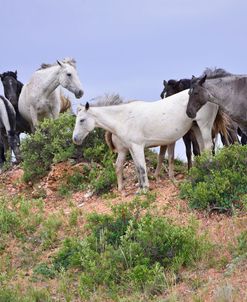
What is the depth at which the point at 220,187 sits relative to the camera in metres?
10.4

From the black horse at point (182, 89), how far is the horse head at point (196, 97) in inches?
39.2

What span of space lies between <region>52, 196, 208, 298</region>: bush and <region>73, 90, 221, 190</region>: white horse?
96.1 inches

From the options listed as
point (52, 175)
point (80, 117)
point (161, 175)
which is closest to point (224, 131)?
point (161, 175)

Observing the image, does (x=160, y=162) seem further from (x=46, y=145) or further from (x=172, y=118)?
(x=46, y=145)

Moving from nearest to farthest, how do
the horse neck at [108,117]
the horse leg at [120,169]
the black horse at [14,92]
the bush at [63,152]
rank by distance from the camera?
the horse neck at [108,117], the horse leg at [120,169], the bush at [63,152], the black horse at [14,92]

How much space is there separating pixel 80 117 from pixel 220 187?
3.62 m

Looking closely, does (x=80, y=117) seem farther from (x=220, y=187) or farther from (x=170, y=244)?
(x=170, y=244)

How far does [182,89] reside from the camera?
1395 centimetres

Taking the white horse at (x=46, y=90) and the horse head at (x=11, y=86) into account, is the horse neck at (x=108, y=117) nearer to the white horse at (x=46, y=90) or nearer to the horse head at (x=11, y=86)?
the white horse at (x=46, y=90)

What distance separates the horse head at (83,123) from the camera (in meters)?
12.9

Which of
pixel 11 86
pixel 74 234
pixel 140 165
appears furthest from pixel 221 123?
pixel 11 86

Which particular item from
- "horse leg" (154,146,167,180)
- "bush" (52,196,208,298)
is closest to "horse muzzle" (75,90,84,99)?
"horse leg" (154,146,167,180)

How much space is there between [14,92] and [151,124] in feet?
20.9

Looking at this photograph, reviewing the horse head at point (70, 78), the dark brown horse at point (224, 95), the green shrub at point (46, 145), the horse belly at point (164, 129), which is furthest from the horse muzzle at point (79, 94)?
the dark brown horse at point (224, 95)
